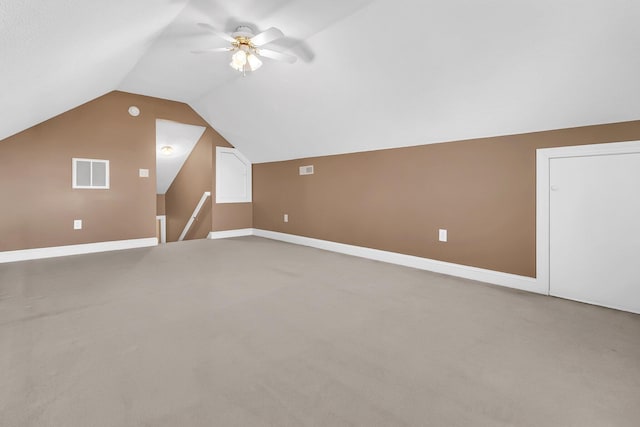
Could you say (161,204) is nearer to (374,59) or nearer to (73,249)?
(73,249)

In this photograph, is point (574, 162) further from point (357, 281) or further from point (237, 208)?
point (237, 208)

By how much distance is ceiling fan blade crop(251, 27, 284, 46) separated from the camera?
2521mm

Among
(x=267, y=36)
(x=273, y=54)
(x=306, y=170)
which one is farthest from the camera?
(x=306, y=170)

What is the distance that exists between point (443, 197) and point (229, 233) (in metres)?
4.20

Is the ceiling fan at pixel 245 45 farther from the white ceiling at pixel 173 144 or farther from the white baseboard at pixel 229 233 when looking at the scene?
the white baseboard at pixel 229 233

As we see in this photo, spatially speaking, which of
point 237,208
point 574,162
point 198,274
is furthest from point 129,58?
point 574,162

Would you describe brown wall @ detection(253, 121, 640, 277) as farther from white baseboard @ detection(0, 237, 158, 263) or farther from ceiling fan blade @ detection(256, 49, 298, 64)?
white baseboard @ detection(0, 237, 158, 263)

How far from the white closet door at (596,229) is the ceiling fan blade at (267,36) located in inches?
105

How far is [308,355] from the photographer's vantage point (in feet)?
5.59

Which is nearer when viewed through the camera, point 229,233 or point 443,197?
point 443,197

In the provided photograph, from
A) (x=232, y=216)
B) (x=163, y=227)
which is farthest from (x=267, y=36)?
(x=163, y=227)

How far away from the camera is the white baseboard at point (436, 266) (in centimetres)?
287

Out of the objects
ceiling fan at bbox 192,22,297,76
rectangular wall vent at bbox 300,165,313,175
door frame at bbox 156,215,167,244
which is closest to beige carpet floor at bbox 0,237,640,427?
ceiling fan at bbox 192,22,297,76

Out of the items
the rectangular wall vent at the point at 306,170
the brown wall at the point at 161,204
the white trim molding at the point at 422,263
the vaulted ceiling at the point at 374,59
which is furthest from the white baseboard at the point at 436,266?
the brown wall at the point at 161,204
